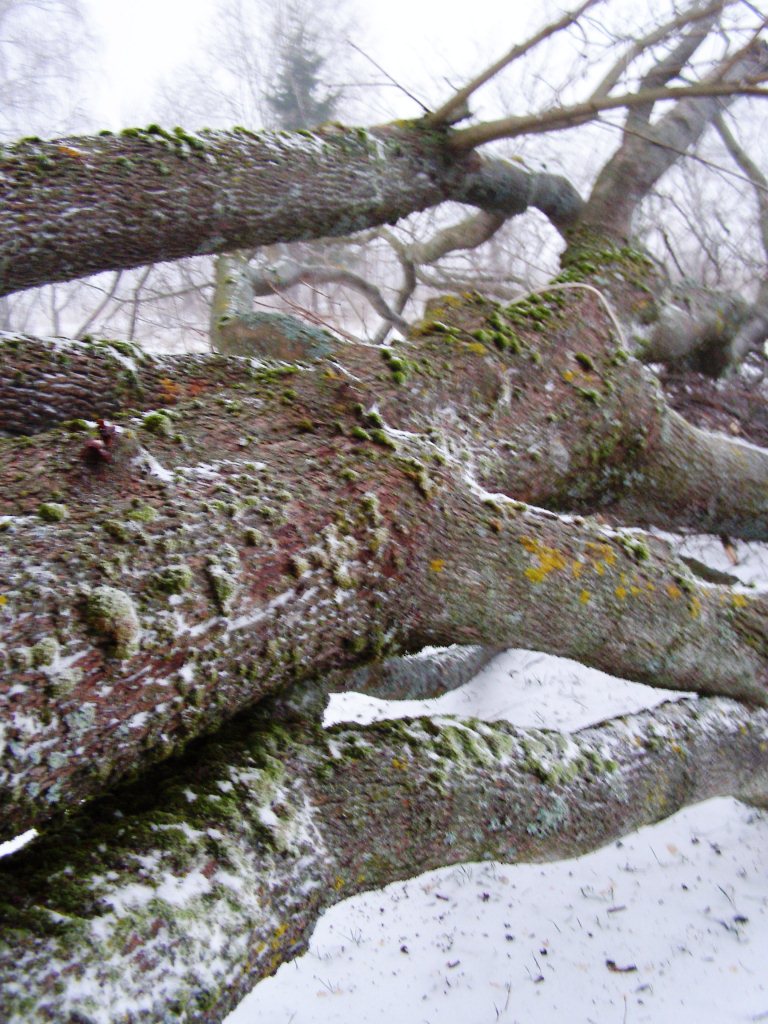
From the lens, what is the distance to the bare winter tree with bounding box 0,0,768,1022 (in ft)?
4.13

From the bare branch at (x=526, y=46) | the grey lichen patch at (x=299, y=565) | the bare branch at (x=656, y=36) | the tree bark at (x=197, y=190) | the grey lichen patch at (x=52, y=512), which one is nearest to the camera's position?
the grey lichen patch at (x=52, y=512)

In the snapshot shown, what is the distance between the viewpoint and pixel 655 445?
2758mm

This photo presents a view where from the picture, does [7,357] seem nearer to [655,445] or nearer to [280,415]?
[280,415]

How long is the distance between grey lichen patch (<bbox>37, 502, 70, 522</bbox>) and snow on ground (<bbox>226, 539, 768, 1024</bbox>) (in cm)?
281

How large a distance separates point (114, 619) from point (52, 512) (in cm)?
26

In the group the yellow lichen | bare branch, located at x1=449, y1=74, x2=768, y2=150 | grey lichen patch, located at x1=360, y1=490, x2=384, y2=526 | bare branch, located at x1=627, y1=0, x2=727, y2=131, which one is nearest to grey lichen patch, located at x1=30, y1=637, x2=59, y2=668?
grey lichen patch, located at x1=360, y1=490, x2=384, y2=526

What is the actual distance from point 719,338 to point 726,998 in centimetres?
316

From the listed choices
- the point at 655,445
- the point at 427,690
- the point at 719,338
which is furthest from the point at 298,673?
the point at 719,338

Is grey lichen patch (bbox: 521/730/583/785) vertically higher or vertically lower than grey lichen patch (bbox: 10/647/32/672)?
lower

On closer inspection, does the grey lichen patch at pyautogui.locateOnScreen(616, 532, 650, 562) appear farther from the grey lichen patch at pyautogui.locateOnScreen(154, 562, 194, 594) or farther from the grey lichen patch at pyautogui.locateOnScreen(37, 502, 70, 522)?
the grey lichen patch at pyautogui.locateOnScreen(37, 502, 70, 522)

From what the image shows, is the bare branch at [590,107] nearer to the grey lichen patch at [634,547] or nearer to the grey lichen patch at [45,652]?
the grey lichen patch at [634,547]

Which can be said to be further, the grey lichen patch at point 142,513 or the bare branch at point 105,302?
the bare branch at point 105,302

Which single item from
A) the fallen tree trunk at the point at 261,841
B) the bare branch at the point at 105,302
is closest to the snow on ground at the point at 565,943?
the fallen tree trunk at the point at 261,841

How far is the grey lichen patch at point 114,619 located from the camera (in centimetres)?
127
